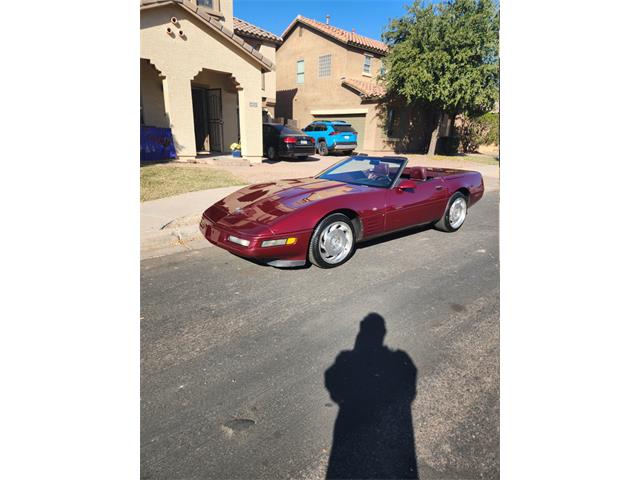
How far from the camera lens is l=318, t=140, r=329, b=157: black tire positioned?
58.6 feet

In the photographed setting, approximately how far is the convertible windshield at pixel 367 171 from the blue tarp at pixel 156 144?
8.01 meters

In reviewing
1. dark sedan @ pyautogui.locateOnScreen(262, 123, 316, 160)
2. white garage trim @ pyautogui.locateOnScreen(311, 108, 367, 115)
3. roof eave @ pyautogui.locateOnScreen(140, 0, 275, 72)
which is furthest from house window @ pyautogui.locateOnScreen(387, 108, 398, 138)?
roof eave @ pyautogui.locateOnScreen(140, 0, 275, 72)

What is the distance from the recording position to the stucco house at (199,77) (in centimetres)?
1057

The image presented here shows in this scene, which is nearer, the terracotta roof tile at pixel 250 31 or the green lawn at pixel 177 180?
the green lawn at pixel 177 180

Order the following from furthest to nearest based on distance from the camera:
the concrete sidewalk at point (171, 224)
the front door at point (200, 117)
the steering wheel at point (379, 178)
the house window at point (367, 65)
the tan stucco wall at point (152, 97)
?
the house window at point (367, 65), the front door at point (200, 117), the tan stucco wall at point (152, 97), the concrete sidewalk at point (171, 224), the steering wheel at point (379, 178)

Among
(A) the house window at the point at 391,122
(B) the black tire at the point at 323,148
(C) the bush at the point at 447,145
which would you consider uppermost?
(A) the house window at the point at 391,122

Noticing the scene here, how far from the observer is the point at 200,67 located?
456 inches

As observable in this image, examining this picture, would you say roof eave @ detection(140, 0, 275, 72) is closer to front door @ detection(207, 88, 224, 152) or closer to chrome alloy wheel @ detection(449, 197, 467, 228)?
front door @ detection(207, 88, 224, 152)

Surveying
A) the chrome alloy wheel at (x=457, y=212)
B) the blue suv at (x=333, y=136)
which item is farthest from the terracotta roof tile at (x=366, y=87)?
the chrome alloy wheel at (x=457, y=212)

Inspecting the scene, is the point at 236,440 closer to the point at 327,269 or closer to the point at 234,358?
the point at 234,358

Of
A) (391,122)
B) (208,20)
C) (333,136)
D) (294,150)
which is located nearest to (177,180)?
(208,20)

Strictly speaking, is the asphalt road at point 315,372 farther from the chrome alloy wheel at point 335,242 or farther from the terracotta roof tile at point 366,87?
the terracotta roof tile at point 366,87

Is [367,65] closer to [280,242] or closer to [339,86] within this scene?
[339,86]

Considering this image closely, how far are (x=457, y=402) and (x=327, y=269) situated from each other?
2.16 meters
